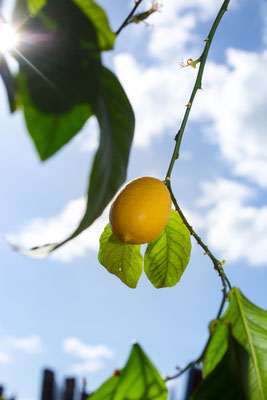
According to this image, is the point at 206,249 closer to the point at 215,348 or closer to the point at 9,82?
the point at 215,348

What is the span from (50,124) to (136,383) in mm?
218

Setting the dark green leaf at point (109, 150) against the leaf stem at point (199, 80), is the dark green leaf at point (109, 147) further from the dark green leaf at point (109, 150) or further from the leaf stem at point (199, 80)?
the leaf stem at point (199, 80)

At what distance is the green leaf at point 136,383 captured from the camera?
0.36 m

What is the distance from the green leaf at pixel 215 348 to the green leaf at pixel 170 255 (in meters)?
0.23

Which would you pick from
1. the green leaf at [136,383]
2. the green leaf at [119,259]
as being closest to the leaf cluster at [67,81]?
the green leaf at [136,383]

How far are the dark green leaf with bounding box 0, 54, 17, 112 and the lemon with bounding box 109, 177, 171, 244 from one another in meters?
0.20

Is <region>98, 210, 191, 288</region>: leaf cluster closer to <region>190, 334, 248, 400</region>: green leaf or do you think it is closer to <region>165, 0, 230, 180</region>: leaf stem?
<region>165, 0, 230, 180</region>: leaf stem

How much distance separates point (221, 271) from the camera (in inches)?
19.7

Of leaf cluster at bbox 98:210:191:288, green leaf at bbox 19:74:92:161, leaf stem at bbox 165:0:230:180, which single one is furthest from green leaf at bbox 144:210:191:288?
green leaf at bbox 19:74:92:161

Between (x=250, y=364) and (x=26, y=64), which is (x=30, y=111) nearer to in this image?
(x=26, y=64)

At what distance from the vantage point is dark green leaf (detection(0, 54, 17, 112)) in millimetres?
389

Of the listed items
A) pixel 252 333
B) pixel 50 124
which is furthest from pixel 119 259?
pixel 50 124

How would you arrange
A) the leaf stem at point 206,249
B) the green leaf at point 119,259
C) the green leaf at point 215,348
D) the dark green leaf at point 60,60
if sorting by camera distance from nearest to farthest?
the dark green leaf at point 60,60, the green leaf at point 215,348, the leaf stem at point 206,249, the green leaf at point 119,259

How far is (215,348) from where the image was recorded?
38 cm
